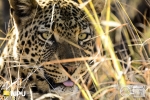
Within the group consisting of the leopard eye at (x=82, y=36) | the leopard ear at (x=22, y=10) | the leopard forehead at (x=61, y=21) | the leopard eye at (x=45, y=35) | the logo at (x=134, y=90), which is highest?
the leopard ear at (x=22, y=10)

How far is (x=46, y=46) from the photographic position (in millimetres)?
5871

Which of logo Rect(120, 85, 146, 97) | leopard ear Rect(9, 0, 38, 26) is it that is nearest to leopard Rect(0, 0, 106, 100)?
leopard ear Rect(9, 0, 38, 26)

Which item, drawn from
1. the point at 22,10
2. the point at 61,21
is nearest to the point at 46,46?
the point at 61,21

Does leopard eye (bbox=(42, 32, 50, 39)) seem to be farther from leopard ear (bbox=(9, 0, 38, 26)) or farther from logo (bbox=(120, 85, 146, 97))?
logo (bbox=(120, 85, 146, 97))

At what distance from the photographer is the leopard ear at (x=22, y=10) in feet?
19.2

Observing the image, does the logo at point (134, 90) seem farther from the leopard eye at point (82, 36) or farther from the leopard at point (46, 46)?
the leopard eye at point (82, 36)

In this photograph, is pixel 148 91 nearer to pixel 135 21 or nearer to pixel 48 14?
pixel 48 14

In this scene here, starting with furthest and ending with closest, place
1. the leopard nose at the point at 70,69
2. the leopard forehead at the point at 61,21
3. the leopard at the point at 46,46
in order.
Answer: the leopard forehead at the point at 61,21 < the leopard at the point at 46,46 < the leopard nose at the point at 70,69

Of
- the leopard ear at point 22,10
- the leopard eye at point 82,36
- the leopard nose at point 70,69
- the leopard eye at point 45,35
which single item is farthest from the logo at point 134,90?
the leopard ear at point 22,10

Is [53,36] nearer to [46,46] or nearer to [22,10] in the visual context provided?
[46,46]

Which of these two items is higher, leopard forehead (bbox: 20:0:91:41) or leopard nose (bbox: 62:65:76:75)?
leopard forehead (bbox: 20:0:91:41)

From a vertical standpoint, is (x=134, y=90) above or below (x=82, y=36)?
below

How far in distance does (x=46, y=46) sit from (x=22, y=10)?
40 cm

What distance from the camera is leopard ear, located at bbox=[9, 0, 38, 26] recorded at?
5.84 metres
